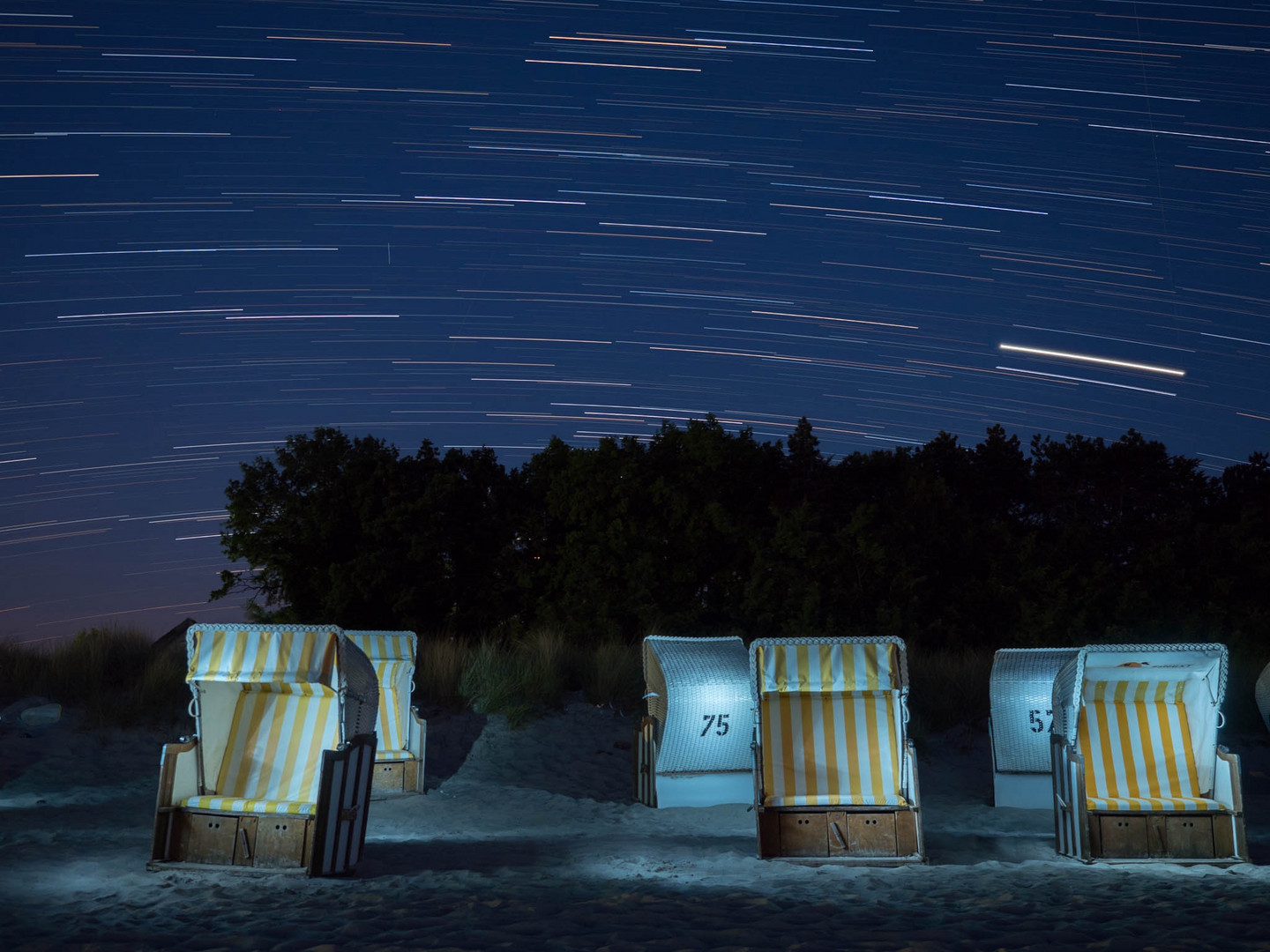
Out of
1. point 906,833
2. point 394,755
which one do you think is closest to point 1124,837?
point 906,833

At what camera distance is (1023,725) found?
11.6 meters

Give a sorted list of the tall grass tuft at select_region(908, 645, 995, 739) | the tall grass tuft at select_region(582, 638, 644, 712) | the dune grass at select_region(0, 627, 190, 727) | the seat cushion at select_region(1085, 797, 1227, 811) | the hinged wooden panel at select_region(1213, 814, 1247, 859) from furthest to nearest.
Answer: the tall grass tuft at select_region(582, 638, 644, 712) < the tall grass tuft at select_region(908, 645, 995, 739) < the dune grass at select_region(0, 627, 190, 727) < the seat cushion at select_region(1085, 797, 1227, 811) < the hinged wooden panel at select_region(1213, 814, 1247, 859)

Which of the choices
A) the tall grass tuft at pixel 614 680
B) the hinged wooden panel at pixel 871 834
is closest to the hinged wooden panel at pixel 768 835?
the hinged wooden panel at pixel 871 834

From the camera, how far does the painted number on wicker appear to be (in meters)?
11.7

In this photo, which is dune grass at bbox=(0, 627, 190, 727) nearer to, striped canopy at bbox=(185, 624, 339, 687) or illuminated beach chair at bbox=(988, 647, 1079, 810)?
striped canopy at bbox=(185, 624, 339, 687)

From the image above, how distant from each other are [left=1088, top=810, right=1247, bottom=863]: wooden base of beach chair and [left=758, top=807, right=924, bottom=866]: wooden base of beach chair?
145cm

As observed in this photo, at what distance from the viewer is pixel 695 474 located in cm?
2786

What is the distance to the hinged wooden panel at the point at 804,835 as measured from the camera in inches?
340

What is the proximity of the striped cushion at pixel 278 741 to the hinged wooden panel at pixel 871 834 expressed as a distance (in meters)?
4.14

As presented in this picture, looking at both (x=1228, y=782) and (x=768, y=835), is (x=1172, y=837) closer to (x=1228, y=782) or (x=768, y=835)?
(x=1228, y=782)

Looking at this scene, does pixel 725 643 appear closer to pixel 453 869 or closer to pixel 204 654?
pixel 453 869

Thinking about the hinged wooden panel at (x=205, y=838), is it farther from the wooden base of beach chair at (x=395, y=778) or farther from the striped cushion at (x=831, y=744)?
the wooden base of beach chair at (x=395, y=778)

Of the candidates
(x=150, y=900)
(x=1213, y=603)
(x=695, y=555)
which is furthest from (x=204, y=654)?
(x=1213, y=603)

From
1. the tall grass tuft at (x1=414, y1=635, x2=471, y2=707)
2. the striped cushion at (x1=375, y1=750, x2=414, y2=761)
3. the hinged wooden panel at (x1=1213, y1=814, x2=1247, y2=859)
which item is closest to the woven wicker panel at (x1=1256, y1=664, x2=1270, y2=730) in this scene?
the hinged wooden panel at (x1=1213, y1=814, x2=1247, y2=859)
